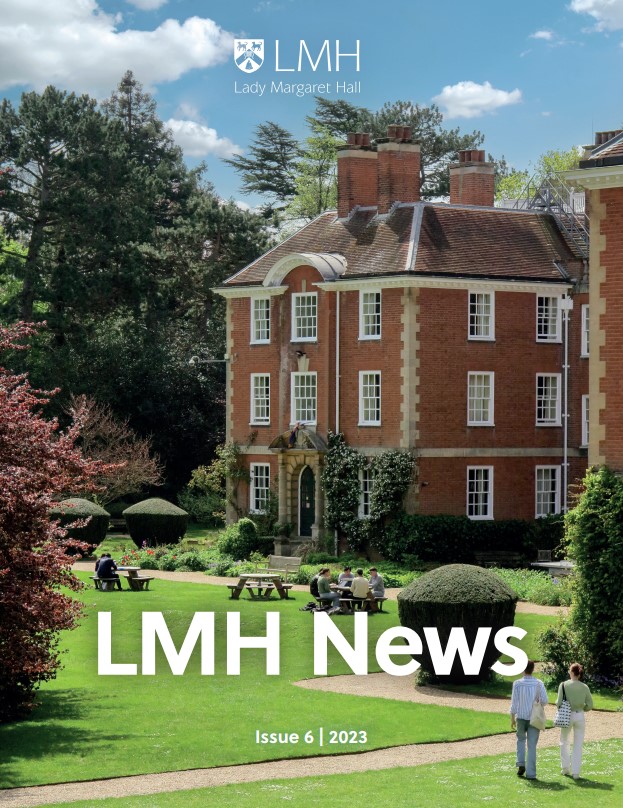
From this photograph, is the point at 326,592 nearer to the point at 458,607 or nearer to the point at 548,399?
the point at 458,607

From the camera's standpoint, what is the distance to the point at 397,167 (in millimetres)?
49938

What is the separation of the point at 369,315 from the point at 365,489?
5.74 meters

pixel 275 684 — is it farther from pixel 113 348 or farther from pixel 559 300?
pixel 113 348

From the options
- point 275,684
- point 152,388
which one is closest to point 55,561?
point 275,684

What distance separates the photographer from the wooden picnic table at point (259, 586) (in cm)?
3791

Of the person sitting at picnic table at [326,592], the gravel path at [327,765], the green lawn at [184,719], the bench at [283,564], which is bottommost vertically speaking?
the gravel path at [327,765]

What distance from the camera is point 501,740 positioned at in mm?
22203

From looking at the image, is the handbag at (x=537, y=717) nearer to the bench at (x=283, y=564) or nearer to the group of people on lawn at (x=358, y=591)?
the group of people on lawn at (x=358, y=591)

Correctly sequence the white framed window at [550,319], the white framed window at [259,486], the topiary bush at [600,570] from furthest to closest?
1. the white framed window at [259,486]
2. the white framed window at [550,319]
3. the topiary bush at [600,570]

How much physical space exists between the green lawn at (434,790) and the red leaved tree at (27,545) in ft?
15.8

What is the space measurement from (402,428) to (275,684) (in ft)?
68.4

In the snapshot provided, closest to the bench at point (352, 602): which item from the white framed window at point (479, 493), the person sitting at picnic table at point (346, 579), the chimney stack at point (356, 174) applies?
the person sitting at picnic table at point (346, 579)

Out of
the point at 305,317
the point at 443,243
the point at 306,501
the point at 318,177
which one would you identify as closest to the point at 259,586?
the point at 306,501

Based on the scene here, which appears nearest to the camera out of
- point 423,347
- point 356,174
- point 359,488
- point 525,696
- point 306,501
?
point 525,696
